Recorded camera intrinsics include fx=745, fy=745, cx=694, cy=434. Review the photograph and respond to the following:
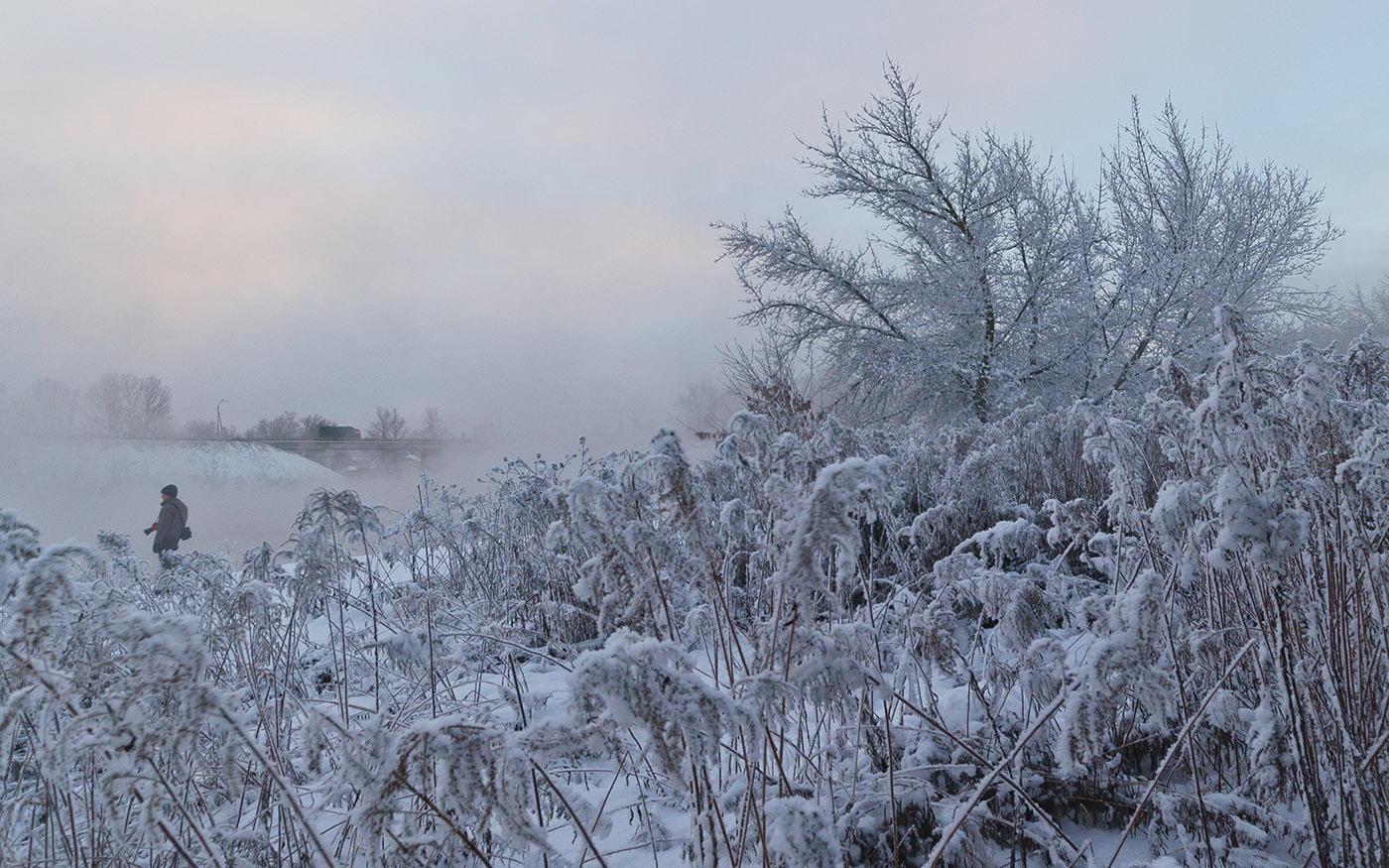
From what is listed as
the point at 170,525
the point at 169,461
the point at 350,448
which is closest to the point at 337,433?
the point at 350,448

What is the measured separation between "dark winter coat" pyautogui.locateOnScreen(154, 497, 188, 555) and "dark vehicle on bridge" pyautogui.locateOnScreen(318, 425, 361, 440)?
4202cm

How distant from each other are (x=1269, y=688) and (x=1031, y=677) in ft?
1.60

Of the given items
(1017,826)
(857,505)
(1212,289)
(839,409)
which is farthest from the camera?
(839,409)

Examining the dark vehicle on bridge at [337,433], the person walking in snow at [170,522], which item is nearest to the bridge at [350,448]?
the dark vehicle on bridge at [337,433]

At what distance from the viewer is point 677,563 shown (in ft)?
4.63

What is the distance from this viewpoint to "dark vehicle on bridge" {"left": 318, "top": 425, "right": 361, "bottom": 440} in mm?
51406

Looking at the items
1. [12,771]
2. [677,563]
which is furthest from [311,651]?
[677,563]

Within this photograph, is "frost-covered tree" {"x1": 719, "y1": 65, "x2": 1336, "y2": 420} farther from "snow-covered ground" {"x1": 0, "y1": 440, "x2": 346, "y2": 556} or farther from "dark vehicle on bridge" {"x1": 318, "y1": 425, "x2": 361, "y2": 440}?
"dark vehicle on bridge" {"x1": 318, "y1": 425, "x2": 361, "y2": 440}

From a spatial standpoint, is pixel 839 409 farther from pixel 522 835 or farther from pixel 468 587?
pixel 522 835

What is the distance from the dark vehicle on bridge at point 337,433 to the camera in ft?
169

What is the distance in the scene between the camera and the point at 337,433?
53.8 metres

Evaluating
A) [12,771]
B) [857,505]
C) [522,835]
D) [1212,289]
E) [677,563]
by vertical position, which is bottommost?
[12,771]

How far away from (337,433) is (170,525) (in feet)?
152

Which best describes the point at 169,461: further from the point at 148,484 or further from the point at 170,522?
the point at 170,522
